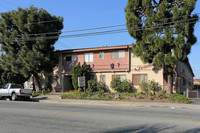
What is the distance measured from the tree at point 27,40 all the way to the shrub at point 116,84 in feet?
27.2

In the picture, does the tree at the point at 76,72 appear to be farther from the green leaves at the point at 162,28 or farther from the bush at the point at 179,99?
the bush at the point at 179,99

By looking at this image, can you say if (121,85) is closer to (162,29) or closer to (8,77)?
(162,29)

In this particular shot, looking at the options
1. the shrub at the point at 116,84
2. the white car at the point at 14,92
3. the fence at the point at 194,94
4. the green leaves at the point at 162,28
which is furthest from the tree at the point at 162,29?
the white car at the point at 14,92

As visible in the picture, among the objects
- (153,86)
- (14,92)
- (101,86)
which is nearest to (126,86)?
(153,86)

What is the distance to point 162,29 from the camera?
58.1 ft

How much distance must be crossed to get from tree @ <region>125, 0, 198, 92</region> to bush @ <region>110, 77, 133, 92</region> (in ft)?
16.1

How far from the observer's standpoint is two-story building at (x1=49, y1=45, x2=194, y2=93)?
74.8 feet

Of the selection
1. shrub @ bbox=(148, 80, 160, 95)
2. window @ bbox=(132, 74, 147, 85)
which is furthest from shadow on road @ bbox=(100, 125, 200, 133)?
window @ bbox=(132, 74, 147, 85)

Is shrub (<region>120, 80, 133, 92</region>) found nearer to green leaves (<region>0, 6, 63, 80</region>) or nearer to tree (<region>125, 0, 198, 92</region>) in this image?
tree (<region>125, 0, 198, 92</region>)

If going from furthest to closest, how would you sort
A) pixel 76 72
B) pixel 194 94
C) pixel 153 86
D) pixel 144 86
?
pixel 76 72, pixel 144 86, pixel 153 86, pixel 194 94

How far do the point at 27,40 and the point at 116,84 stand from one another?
38.9ft

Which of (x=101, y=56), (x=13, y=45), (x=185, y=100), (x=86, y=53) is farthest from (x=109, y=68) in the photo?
(x=13, y=45)

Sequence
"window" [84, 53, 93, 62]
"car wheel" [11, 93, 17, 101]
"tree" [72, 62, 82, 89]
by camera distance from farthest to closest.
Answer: "window" [84, 53, 93, 62] → "tree" [72, 62, 82, 89] → "car wheel" [11, 93, 17, 101]

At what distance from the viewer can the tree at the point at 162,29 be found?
16750 mm
